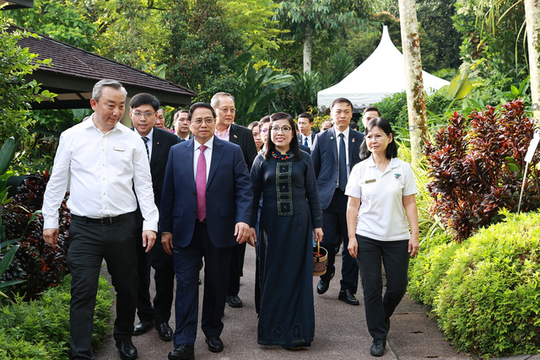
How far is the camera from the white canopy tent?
1861 cm

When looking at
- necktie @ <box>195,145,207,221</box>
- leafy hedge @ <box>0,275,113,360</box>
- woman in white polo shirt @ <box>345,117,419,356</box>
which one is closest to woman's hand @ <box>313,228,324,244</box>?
woman in white polo shirt @ <box>345,117,419,356</box>

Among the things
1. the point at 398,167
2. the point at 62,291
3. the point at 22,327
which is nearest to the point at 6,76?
the point at 62,291

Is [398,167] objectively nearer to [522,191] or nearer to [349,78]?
[522,191]

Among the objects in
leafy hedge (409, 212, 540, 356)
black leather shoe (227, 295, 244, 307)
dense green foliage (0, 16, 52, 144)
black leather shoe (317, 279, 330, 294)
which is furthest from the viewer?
black leather shoe (317, 279, 330, 294)

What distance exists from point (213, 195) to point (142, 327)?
5.09ft

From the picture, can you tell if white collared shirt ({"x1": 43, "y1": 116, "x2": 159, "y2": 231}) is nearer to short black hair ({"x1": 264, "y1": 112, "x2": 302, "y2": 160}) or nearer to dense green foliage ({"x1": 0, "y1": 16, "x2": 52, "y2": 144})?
short black hair ({"x1": 264, "y1": 112, "x2": 302, "y2": 160})

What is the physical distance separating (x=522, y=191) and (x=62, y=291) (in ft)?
14.8

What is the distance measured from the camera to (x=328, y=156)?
6438mm

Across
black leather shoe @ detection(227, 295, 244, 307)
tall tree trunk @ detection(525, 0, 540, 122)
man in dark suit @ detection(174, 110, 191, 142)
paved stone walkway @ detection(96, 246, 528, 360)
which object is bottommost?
paved stone walkway @ detection(96, 246, 528, 360)

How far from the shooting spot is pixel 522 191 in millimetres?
5320

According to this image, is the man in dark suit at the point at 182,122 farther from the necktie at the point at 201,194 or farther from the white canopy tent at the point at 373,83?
the white canopy tent at the point at 373,83

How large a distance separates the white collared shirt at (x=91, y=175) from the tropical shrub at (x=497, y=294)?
2.65 metres

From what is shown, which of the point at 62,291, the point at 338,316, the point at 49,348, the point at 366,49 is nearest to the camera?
the point at 49,348

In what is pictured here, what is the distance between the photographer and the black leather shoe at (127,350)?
14.7 ft
